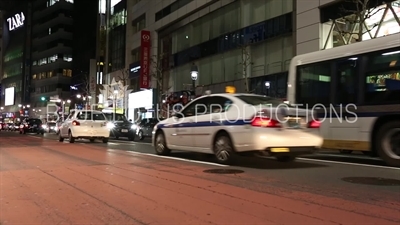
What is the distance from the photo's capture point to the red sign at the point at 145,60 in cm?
4469

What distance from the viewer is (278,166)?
30.4 ft

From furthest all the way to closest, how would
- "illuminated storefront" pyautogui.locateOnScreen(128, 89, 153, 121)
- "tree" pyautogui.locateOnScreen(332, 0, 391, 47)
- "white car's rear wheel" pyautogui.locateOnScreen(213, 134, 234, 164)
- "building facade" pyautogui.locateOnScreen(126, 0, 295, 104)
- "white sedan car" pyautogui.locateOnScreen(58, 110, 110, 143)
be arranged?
"illuminated storefront" pyautogui.locateOnScreen(128, 89, 153, 121), "building facade" pyautogui.locateOnScreen(126, 0, 295, 104), "tree" pyautogui.locateOnScreen(332, 0, 391, 47), "white sedan car" pyautogui.locateOnScreen(58, 110, 110, 143), "white car's rear wheel" pyautogui.locateOnScreen(213, 134, 234, 164)

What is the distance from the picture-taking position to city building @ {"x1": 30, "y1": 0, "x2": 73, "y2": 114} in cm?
9656

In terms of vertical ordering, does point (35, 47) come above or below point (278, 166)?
above

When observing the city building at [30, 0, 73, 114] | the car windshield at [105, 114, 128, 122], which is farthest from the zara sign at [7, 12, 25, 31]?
the car windshield at [105, 114, 128, 122]

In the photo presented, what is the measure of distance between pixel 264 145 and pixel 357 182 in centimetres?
203

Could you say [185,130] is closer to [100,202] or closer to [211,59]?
[100,202]

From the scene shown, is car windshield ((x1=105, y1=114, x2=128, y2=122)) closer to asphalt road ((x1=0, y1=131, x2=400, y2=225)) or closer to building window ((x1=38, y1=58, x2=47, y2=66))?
asphalt road ((x1=0, y1=131, x2=400, y2=225))

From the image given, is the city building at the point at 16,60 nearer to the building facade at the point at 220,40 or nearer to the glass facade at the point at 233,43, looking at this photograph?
the building facade at the point at 220,40

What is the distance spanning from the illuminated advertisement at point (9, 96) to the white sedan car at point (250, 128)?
383ft

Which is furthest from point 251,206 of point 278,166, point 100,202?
point 278,166

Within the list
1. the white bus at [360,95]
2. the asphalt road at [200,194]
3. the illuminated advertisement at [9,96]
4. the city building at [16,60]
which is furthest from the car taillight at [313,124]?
the illuminated advertisement at [9,96]

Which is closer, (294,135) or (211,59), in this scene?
(294,135)

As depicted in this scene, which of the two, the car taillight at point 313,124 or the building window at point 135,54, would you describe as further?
the building window at point 135,54
